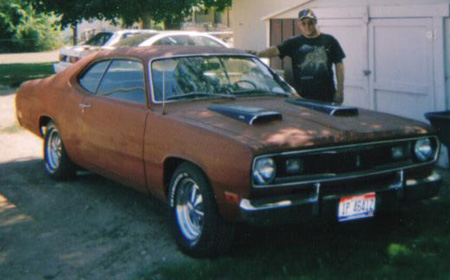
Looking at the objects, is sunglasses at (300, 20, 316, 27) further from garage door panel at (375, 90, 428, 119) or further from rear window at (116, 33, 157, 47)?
rear window at (116, 33, 157, 47)

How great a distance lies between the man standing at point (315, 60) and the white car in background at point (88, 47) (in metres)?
10.0

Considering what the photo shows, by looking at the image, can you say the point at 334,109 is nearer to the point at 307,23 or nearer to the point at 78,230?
the point at 307,23

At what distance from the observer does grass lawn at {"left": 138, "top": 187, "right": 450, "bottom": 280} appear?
4.75 m

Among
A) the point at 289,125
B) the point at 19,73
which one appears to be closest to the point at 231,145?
the point at 289,125

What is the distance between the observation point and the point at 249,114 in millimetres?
5129

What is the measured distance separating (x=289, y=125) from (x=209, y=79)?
4.07 ft

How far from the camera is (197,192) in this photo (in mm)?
5152

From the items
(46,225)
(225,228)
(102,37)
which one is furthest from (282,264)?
(102,37)

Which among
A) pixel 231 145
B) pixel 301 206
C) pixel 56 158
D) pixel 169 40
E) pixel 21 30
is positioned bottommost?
pixel 301 206

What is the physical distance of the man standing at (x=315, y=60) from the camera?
7.23 metres

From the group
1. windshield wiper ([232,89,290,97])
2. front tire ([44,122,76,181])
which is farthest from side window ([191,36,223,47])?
windshield wiper ([232,89,290,97])

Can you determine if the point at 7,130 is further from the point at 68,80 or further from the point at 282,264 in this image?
the point at 282,264

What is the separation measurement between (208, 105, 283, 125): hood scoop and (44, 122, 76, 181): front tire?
252 cm

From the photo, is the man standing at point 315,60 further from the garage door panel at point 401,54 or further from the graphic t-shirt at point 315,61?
the garage door panel at point 401,54
